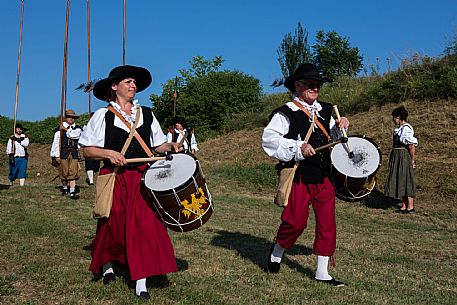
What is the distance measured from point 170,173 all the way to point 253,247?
2.55 metres

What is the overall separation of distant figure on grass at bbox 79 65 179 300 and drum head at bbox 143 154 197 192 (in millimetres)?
175

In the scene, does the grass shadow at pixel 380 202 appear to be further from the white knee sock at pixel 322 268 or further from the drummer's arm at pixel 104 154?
the drummer's arm at pixel 104 154

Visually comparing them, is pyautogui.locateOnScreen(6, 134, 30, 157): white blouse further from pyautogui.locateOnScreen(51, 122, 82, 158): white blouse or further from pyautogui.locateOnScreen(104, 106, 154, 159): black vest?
pyautogui.locateOnScreen(104, 106, 154, 159): black vest

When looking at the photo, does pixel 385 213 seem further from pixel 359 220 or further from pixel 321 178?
pixel 321 178

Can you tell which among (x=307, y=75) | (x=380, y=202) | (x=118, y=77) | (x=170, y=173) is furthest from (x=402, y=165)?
(x=118, y=77)

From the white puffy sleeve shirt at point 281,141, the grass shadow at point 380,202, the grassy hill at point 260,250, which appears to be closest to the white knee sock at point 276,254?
the grassy hill at point 260,250

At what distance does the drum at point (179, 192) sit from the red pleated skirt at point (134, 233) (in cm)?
15

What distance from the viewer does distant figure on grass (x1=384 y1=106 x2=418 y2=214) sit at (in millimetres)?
9945

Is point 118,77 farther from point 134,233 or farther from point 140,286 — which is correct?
point 140,286

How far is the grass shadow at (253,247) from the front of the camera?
5537mm

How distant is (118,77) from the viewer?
14.9 feet

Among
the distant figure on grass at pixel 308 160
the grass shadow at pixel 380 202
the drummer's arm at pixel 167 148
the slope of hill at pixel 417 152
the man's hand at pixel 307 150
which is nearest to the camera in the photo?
the man's hand at pixel 307 150

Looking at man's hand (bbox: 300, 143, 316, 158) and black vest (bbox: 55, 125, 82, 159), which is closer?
man's hand (bbox: 300, 143, 316, 158)

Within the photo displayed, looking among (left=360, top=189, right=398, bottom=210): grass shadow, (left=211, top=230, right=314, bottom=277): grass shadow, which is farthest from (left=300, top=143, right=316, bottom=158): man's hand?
(left=360, top=189, right=398, bottom=210): grass shadow
